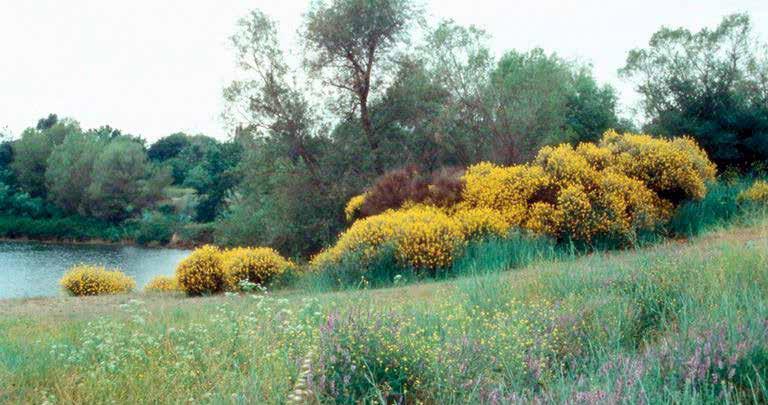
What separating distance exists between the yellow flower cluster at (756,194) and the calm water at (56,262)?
1241 cm

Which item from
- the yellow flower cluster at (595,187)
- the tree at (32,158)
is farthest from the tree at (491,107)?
the tree at (32,158)

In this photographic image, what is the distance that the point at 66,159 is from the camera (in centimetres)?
3569

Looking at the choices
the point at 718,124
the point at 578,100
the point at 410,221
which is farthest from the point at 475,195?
the point at 578,100

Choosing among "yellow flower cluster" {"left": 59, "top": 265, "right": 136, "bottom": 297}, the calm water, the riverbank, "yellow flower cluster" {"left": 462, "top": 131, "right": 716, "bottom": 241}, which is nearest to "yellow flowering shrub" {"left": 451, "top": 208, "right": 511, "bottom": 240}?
"yellow flower cluster" {"left": 462, "top": 131, "right": 716, "bottom": 241}

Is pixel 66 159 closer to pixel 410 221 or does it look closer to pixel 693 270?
pixel 410 221

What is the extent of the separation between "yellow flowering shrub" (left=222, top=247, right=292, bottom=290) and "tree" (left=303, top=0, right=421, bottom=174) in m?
8.16

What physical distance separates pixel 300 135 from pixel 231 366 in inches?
682

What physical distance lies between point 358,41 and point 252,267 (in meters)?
10.1

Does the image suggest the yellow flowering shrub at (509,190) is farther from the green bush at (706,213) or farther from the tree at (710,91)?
the tree at (710,91)

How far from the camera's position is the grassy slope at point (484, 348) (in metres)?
3.95

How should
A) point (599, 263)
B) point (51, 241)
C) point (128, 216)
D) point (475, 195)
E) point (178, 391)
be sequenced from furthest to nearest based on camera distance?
point (128, 216), point (51, 241), point (475, 195), point (599, 263), point (178, 391)

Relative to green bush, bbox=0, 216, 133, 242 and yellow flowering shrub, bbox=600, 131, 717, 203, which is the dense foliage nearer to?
green bush, bbox=0, 216, 133, 242

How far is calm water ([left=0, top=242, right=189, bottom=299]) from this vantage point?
64.2ft

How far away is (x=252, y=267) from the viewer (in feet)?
42.7
